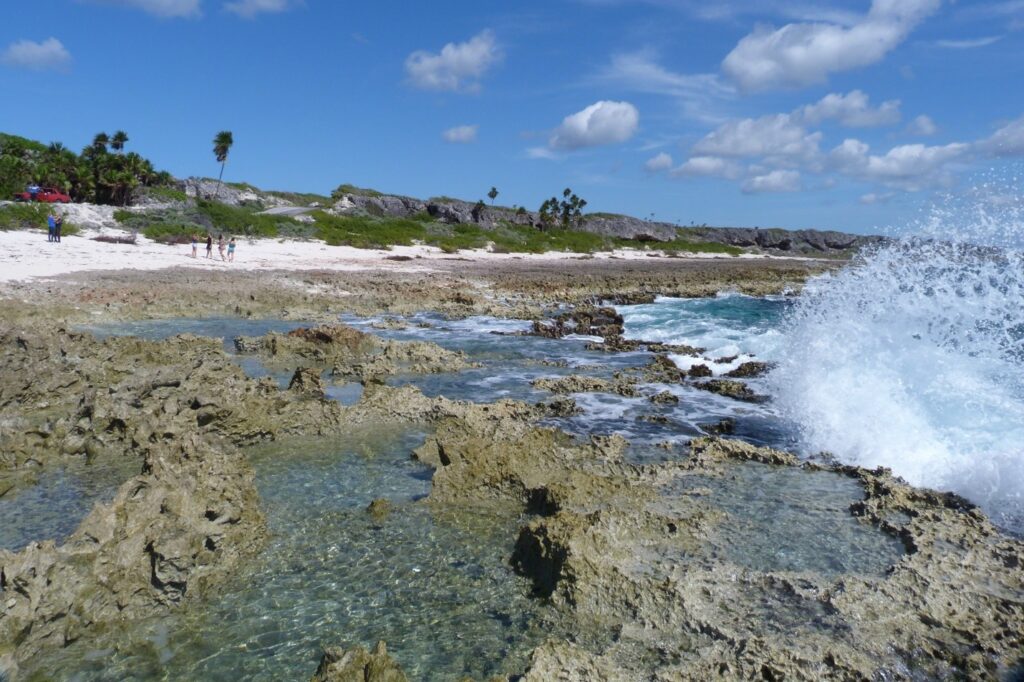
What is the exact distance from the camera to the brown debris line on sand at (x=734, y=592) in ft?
14.4

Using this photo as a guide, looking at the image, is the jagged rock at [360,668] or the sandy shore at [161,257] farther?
the sandy shore at [161,257]

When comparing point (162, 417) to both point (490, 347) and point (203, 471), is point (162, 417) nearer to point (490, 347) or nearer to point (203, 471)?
point (203, 471)

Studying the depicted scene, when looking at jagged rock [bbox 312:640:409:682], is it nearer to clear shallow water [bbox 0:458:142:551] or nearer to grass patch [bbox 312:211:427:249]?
clear shallow water [bbox 0:458:142:551]

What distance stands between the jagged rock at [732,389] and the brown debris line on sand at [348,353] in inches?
188

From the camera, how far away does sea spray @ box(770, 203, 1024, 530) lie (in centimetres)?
811

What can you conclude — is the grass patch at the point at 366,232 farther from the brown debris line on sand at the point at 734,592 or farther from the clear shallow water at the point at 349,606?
the brown debris line on sand at the point at 734,592

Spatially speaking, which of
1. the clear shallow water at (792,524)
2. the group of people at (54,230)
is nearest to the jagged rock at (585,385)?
the clear shallow water at (792,524)

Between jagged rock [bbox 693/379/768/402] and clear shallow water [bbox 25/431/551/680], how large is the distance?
23.0 ft

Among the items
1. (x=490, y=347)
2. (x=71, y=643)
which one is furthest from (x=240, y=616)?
(x=490, y=347)

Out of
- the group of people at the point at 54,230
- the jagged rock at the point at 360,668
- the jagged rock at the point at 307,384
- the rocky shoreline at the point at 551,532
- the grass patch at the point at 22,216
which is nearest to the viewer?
the jagged rock at the point at 360,668

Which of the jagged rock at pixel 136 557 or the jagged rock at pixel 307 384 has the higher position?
the jagged rock at pixel 307 384

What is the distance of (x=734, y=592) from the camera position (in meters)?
5.20

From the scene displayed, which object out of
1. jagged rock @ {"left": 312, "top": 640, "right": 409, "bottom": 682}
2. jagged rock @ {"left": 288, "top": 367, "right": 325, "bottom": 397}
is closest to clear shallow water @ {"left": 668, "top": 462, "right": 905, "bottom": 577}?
jagged rock @ {"left": 312, "top": 640, "right": 409, "bottom": 682}

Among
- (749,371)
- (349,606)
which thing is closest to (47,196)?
(749,371)
